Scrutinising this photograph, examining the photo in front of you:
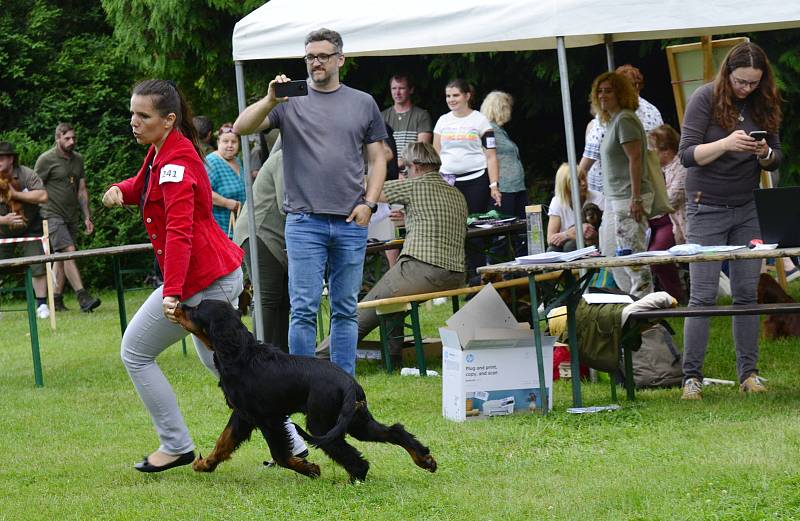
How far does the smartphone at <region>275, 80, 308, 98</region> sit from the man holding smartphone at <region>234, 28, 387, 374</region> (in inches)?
7.4

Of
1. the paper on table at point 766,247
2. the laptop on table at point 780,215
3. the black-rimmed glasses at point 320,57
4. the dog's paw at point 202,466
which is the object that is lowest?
the dog's paw at point 202,466

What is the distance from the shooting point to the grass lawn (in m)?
4.67

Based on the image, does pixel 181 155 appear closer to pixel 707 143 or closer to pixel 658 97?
pixel 707 143

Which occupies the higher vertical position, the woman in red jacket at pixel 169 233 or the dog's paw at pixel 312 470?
the woman in red jacket at pixel 169 233

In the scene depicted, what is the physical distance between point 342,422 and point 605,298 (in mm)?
2635

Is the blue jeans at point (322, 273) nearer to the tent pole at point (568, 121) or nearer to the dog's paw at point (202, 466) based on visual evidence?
the dog's paw at point (202, 466)

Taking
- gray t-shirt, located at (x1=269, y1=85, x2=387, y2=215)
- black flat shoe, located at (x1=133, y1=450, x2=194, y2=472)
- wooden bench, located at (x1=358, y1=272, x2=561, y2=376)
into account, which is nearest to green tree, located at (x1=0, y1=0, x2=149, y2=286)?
wooden bench, located at (x1=358, y1=272, x2=561, y2=376)

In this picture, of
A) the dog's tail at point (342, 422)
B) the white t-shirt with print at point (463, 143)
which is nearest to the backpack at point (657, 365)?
the dog's tail at point (342, 422)

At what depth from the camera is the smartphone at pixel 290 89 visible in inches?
237

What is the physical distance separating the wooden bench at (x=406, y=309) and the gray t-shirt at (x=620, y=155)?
0.94 m

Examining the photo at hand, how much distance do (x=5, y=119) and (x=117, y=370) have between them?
897cm

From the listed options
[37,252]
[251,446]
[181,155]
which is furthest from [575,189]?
[37,252]

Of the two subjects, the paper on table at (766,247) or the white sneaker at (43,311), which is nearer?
the paper on table at (766,247)

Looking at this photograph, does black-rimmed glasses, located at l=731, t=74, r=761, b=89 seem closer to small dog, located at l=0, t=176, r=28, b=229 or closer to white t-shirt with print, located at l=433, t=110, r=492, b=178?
white t-shirt with print, located at l=433, t=110, r=492, b=178
